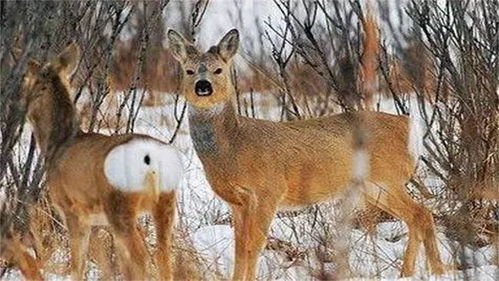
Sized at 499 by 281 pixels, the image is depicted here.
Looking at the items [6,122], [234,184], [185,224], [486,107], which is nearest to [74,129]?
[6,122]

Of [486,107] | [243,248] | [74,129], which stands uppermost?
[486,107]

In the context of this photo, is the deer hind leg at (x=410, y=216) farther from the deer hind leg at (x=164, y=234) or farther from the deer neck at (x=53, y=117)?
the deer neck at (x=53, y=117)

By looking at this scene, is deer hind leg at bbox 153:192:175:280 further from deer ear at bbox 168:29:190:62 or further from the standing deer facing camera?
deer ear at bbox 168:29:190:62

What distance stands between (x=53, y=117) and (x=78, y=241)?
2.24 feet

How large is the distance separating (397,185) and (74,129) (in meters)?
2.44

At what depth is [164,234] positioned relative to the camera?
605 cm

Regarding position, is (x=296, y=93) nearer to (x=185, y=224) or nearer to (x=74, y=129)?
(x=185, y=224)

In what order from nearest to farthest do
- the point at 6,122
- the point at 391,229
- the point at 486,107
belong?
the point at 6,122 → the point at 486,107 → the point at 391,229

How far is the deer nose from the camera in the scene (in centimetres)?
727

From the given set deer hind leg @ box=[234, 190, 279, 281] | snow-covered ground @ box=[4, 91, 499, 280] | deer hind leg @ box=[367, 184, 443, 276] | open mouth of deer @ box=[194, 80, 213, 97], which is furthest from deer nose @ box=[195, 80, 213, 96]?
deer hind leg @ box=[367, 184, 443, 276]

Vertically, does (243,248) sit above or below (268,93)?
below

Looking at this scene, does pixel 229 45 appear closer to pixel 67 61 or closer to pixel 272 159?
pixel 272 159

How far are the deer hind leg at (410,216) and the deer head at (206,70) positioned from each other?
46.3 inches

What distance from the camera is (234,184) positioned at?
284 inches
